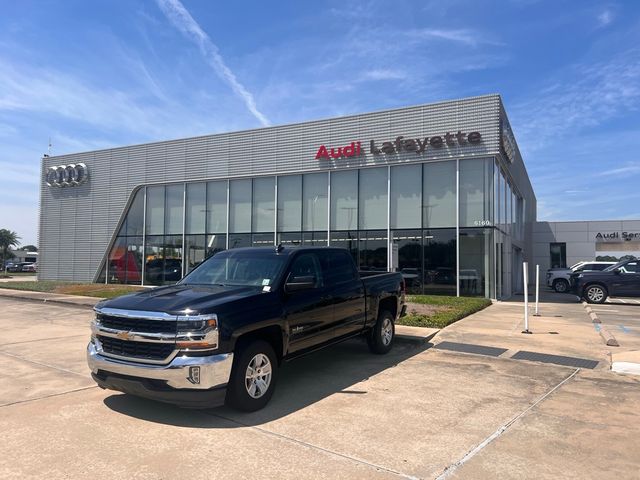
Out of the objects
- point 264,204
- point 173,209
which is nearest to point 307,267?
point 264,204

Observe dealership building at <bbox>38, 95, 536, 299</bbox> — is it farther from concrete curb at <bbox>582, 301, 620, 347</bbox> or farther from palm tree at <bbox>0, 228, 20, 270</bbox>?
palm tree at <bbox>0, 228, 20, 270</bbox>

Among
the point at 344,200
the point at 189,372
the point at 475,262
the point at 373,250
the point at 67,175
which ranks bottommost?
the point at 189,372

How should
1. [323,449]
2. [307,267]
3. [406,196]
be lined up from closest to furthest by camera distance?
[323,449] < [307,267] < [406,196]

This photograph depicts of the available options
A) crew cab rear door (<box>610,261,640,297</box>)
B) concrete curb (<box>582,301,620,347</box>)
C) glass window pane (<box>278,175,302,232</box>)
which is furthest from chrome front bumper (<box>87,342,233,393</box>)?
crew cab rear door (<box>610,261,640,297</box>)

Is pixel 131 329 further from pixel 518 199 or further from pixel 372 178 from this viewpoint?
pixel 518 199

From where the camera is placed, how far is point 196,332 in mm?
5105

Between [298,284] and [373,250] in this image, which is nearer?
[298,284]

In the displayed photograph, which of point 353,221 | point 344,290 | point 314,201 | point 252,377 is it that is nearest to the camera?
point 252,377

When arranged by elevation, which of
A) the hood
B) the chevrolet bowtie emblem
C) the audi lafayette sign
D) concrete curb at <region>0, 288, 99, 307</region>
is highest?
the audi lafayette sign

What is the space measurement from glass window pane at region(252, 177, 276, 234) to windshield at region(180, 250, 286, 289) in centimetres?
1661

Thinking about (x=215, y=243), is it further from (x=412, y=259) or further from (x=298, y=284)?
(x=298, y=284)

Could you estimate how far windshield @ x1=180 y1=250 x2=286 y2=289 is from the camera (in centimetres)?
647

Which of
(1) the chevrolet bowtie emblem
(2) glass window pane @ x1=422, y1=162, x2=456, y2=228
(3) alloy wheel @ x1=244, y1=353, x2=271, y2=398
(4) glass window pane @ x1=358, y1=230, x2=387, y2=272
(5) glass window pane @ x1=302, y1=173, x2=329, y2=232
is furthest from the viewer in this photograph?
(5) glass window pane @ x1=302, y1=173, x2=329, y2=232

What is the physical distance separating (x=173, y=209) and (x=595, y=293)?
66.7ft
